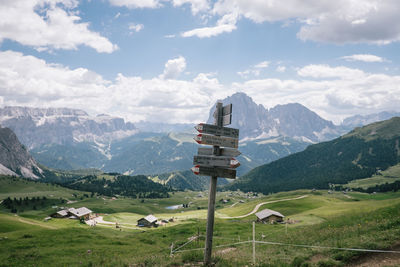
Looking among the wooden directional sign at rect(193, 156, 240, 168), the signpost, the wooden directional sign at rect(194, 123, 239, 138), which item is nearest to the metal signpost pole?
the signpost

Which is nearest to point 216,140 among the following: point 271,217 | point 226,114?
point 226,114

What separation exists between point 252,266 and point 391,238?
33.5 ft

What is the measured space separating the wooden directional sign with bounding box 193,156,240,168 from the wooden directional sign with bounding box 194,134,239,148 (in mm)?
919

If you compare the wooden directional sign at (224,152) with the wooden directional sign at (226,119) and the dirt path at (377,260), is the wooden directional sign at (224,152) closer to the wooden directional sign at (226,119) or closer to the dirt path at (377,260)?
the wooden directional sign at (226,119)

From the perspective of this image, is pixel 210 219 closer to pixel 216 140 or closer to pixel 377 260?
pixel 216 140

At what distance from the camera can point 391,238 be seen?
18.1 metres

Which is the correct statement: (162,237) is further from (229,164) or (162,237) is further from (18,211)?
(18,211)

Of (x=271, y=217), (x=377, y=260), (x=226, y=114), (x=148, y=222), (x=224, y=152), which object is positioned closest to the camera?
(x=377, y=260)

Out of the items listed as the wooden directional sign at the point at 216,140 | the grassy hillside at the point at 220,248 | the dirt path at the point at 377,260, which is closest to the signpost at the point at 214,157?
the wooden directional sign at the point at 216,140

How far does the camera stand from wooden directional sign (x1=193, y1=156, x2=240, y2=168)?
1636 centimetres

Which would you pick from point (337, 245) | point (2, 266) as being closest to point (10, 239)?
point (2, 266)

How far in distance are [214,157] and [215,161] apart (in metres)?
0.27

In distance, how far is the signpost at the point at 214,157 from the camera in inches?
649

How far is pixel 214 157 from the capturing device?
16750mm
